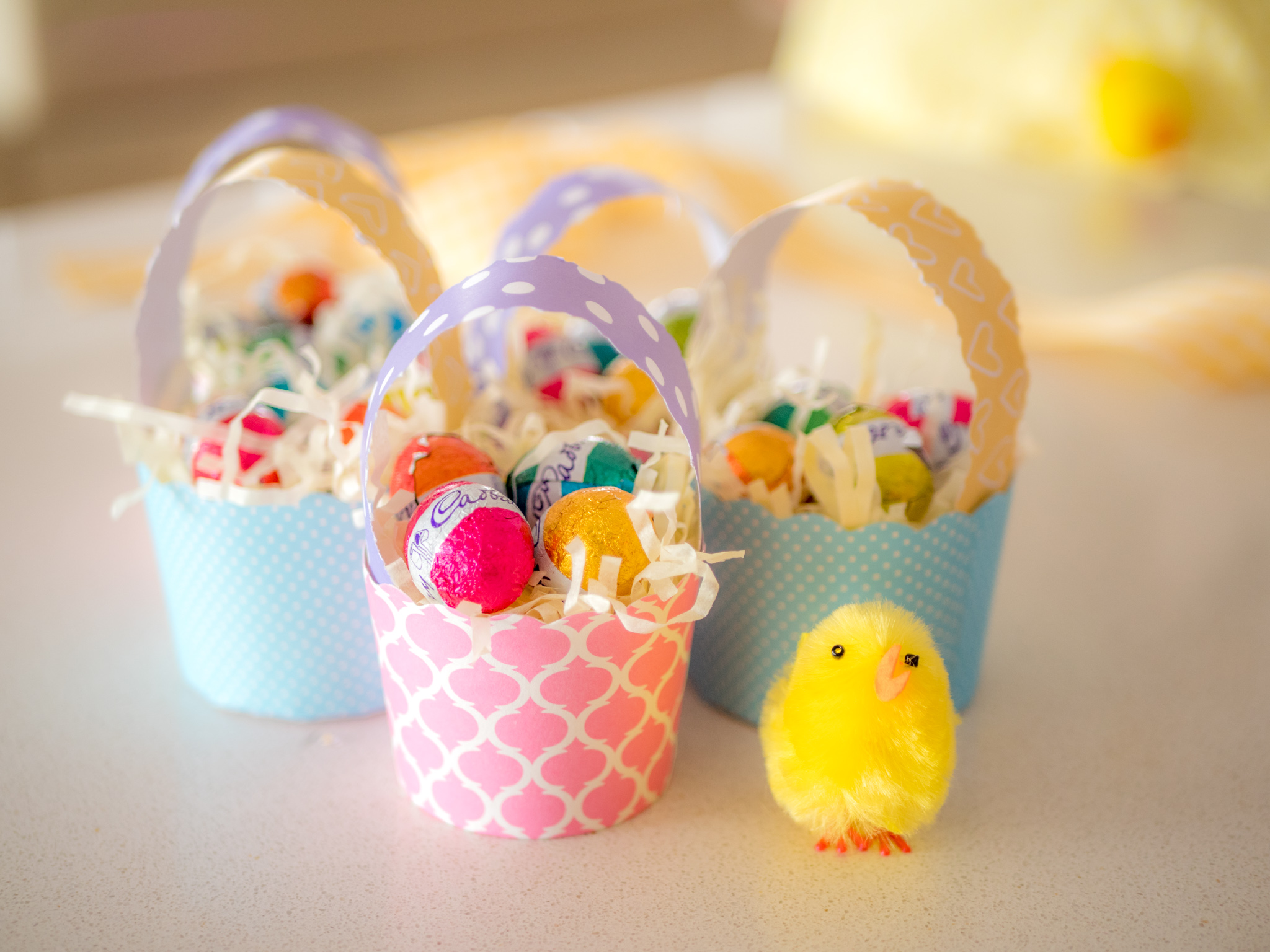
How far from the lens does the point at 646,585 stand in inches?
34.3

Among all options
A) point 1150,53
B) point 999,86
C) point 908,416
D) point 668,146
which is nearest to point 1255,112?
point 1150,53

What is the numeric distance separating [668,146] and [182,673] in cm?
134

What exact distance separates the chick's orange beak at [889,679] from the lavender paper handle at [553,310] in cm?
19

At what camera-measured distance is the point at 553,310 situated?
2.67 ft

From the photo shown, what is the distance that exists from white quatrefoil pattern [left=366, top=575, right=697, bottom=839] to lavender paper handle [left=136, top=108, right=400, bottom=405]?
381 mm

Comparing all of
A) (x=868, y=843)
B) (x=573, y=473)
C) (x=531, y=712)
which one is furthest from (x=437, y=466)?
(x=868, y=843)

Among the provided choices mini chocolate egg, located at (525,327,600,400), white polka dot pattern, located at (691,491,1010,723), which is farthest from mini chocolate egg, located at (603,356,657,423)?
white polka dot pattern, located at (691,491,1010,723)

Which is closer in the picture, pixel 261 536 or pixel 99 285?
pixel 261 536

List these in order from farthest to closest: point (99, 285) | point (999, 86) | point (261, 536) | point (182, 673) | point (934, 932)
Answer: point (999, 86) < point (99, 285) < point (182, 673) < point (261, 536) < point (934, 932)

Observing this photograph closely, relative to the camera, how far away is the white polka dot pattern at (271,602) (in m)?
0.99

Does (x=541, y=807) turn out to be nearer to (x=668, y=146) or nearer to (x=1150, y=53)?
(x=668, y=146)

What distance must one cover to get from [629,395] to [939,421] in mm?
297

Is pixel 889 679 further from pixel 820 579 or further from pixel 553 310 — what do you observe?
pixel 553 310

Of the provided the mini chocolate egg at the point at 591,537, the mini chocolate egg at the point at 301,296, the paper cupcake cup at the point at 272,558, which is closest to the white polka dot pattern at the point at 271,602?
the paper cupcake cup at the point at 272,558
